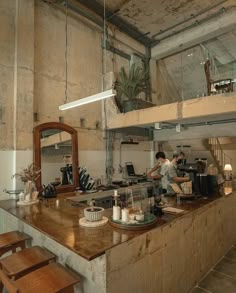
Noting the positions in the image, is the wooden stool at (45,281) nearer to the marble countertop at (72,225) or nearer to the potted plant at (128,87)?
the marble countertop at (72,225)

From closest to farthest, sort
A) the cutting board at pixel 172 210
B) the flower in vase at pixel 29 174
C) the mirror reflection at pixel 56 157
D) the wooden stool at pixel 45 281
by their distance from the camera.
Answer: the wooden stool at pixel 45 281 → the cutting board at pixel 172 210 → the flower in vase at pixel 29 174 → the mirror reflection at pixel 56 157

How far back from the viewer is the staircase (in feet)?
21.0

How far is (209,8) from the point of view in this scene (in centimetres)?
434

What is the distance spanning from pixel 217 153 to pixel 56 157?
522 centimetres

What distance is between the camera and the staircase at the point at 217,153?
6.41 meters

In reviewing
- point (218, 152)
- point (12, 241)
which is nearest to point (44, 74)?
point (12, 241)

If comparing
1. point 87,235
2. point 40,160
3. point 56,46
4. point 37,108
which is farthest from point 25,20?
point 87,235

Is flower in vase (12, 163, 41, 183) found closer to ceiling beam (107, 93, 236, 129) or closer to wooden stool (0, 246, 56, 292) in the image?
wooden stool (0, 246, 56, 292)

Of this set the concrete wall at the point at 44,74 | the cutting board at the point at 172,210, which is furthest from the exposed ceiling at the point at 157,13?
the cutting board at the point at 172,210

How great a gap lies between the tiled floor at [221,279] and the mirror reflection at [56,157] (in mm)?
2489

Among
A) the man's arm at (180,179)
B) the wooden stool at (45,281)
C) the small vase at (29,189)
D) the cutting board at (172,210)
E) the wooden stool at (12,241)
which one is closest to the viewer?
the wooden stool at (45,281)

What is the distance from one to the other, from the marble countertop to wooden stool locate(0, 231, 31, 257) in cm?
21

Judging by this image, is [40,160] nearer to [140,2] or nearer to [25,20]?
[25,20]

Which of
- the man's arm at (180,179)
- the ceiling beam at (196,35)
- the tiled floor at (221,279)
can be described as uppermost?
the ceiling beam at (196,35)
